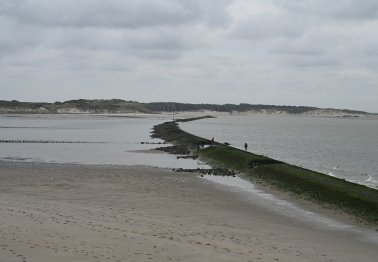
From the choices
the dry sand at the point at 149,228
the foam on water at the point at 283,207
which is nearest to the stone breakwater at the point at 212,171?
the foam on water at the point at 283,207

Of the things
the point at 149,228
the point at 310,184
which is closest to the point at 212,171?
A: the point at 310,184

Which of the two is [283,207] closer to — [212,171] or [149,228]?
[149,228]

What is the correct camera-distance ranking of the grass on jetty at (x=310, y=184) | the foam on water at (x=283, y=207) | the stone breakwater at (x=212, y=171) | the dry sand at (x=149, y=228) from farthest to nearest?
the stone breakwater at (x=212, y=171) < the grass on jetty at (x=310, y=184) < the foam on water at (x=283, y=207) < the dry sand at (x=149, y=228)

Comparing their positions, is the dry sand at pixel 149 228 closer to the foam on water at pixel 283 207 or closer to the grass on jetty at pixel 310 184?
the foam on water at pixel 283 207

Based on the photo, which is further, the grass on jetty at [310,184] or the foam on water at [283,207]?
the grass on jetty at [310,184]

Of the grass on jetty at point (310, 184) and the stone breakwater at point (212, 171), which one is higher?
the grass on jetty at point (310, 184)

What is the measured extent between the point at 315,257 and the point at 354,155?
5106 centimetres

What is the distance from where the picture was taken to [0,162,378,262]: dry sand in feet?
48.6

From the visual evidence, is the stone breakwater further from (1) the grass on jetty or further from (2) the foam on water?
(2) the foam on water

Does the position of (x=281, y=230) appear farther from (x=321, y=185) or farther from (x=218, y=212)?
(x=321, y=185)

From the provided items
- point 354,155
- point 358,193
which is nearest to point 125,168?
point 358,193

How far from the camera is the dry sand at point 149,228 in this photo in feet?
48.6

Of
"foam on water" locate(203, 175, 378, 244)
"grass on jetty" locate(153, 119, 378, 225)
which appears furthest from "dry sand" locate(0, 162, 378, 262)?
"grass on jetty" locate(153, 119, 378, 225)

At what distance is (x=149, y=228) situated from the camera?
18.5m
